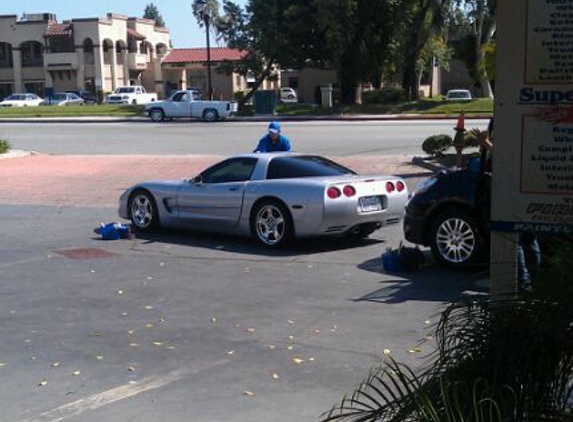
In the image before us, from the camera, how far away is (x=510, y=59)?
3957mm

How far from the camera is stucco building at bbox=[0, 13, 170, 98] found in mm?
84875

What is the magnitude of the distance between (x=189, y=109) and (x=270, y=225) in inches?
1393

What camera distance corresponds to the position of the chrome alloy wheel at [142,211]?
12.0m

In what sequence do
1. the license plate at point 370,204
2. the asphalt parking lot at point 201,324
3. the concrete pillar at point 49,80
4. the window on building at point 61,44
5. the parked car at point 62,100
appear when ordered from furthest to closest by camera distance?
the concrete pillar at point 49,80 → the window on building at point 61,44 → the parked car at point 62,100 → the license plate at point 370,204 → the asphalt parking lot at point 201,324

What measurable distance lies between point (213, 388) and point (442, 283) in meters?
3.68

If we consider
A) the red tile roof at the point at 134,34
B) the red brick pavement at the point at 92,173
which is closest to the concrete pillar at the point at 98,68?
the red tile roof at the point at 134,34

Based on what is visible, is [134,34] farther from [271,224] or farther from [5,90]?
[271,224]

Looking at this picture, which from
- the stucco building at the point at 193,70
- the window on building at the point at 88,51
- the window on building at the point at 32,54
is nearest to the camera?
the window on building at the point at 88,51

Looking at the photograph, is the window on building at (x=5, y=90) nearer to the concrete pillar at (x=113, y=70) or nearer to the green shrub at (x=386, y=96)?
the concrete pillar at (x=113, y=70)

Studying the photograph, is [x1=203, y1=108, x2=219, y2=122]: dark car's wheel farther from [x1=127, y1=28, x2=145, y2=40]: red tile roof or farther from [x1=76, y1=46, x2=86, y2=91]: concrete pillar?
[x1=127, y1=28, x2=145, y2=40]: red tile roof

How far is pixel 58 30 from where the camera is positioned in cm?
8606

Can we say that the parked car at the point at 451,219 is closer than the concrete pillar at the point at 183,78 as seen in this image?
Yes

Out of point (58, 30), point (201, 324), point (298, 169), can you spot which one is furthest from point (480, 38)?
point (201, 324)

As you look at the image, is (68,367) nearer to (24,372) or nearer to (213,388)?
(24,372)
